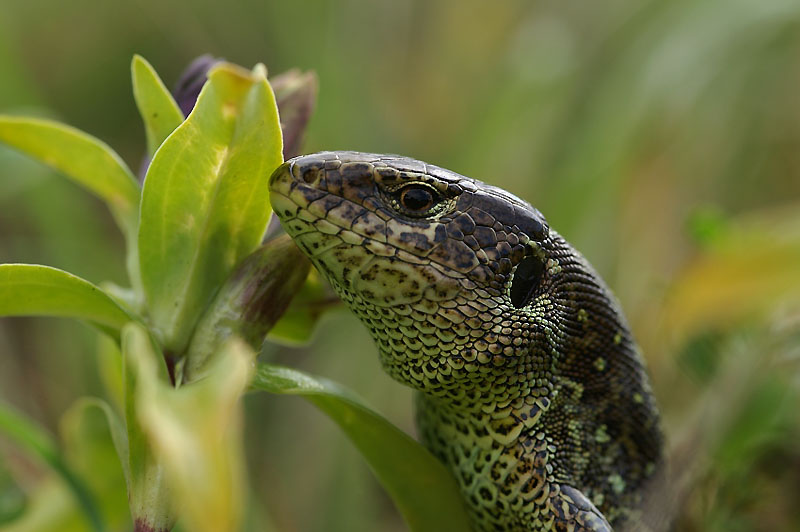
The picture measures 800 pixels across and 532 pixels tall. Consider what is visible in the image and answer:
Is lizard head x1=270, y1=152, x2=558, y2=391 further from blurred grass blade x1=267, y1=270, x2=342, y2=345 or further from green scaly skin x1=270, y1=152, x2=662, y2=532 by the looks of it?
blurred grass blade x1=267, y1=270, x2=342, y2=345

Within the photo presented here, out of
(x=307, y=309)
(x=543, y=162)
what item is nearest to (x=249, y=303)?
(x=307, y=309)

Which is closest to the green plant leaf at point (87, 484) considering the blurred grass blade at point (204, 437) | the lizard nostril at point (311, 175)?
the lizard nostril at point (311, 175)

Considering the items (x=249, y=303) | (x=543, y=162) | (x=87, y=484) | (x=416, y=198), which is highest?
(x=543, y=162)

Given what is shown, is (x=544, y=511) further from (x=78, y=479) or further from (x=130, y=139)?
(x=130, y=139)

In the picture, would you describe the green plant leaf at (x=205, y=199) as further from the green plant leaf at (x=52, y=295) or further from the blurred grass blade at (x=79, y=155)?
the blurred grass blade at (x=79, y=155)

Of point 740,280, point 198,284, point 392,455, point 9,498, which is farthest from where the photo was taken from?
point 740,280

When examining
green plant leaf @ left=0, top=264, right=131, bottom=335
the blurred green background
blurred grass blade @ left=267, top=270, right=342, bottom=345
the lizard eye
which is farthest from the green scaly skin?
the blurred green background

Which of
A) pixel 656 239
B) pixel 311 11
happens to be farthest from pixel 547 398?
pixel 311 11

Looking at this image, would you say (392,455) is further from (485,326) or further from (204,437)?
(204,437)
